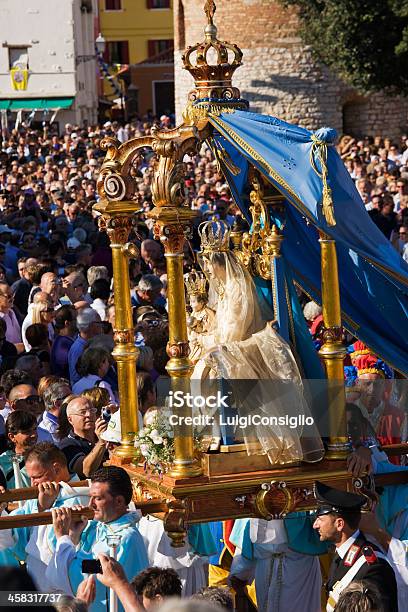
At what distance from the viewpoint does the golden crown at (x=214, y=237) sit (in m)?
7.73

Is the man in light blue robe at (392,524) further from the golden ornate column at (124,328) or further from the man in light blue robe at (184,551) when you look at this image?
the golden ornate column at (124,328)

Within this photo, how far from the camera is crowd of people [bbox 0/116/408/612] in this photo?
6.46 m

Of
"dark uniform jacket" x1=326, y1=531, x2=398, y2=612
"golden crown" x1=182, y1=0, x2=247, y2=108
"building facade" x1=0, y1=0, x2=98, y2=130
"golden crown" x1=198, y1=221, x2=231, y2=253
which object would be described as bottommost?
"dark uniform jacket" x1=326, y1=531, x2=398, y2=612

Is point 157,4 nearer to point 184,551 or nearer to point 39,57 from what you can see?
point 39,57

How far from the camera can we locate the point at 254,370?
24.6 ft

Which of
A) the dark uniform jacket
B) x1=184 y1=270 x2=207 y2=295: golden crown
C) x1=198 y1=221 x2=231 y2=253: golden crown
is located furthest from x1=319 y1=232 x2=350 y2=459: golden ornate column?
the dark uniform jacket

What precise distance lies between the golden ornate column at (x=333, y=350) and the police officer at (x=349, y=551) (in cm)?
100

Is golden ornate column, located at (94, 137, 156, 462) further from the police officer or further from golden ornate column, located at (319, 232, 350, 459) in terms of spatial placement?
the police officer

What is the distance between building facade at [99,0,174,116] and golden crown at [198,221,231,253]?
59.9 metres

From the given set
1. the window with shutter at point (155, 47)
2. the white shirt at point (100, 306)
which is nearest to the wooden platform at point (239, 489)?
the white shirt at point (100, 306)

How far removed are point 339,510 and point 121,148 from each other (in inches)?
93.4

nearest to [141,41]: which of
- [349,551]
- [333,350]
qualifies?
[333,350]

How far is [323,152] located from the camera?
295 inches

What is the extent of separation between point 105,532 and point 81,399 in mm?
1838
